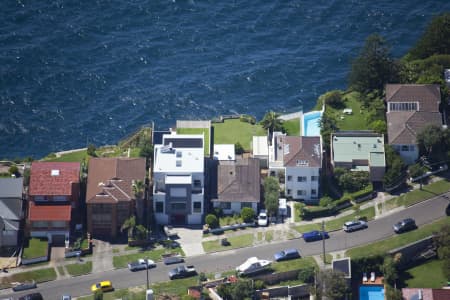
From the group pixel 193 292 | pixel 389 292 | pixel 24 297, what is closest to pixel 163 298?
pixel 193 292

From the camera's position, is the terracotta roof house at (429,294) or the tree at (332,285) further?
the tree at (332,285)

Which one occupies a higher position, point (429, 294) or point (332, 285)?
point (332, 285)

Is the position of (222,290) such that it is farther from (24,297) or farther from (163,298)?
(24,297)

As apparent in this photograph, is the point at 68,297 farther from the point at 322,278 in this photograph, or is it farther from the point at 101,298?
the point at 322,278

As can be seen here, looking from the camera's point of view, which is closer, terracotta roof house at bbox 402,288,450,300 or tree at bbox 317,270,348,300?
terracotta roof house at bbox 402,288,450,300

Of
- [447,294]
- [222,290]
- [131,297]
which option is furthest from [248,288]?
[447,294]

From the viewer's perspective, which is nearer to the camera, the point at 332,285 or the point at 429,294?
the point at 429,294
